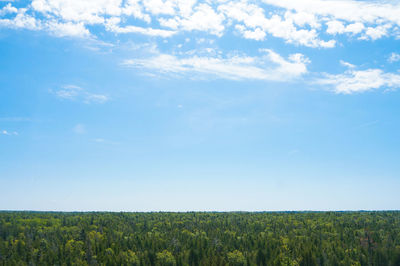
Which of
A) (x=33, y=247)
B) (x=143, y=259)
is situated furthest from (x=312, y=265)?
(x=33, y=247)

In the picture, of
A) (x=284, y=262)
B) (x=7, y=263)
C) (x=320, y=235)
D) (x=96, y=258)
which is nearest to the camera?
(x=284, y=262)

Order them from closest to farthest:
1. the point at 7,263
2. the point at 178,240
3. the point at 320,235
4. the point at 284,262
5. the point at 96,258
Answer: the point at 284,262 → the point at 7,263 → the point at 96,258 → the point at 178,240 → the point at 320,235

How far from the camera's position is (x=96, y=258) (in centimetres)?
13200

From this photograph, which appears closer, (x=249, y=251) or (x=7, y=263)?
(x=7, y=263)

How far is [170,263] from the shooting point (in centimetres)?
12344

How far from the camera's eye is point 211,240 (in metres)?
169

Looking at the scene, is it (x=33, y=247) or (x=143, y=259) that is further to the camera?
(x=33, y=247)

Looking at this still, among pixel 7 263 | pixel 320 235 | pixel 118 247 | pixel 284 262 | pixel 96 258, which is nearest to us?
pixel 284 262

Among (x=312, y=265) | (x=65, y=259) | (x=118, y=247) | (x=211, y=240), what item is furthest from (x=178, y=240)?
(x=312, y=265)

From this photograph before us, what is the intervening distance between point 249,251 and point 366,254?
4209 centimetres

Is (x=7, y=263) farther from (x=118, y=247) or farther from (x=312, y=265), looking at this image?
(x=312, y=265)

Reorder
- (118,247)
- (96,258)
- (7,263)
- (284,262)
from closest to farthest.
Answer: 1. (284,262)
2. (7,263)
3. (96,258)
4. (118,247)

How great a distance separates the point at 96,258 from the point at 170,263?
99.6ft

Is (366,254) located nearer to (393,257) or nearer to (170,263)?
(393,257)
